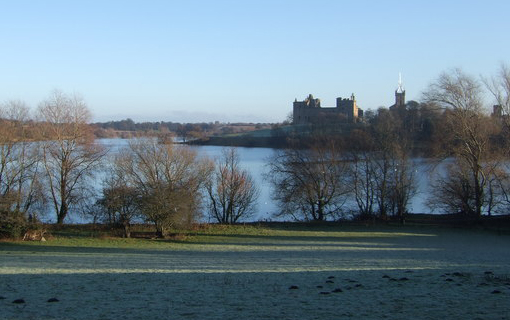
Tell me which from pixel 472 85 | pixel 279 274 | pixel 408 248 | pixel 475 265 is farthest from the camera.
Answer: pixel 472 85

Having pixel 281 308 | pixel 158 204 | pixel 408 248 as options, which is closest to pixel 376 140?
pixel 408 248

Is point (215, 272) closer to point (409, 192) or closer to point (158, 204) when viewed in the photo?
point (158, 204)

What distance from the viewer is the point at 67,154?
35094 mm

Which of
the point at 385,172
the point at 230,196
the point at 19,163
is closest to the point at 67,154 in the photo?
the point at 19,163

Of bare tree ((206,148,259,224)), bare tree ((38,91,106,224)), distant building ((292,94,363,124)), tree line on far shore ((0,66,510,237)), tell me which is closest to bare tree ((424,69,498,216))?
tree line on far shore ((0,66,510,237))

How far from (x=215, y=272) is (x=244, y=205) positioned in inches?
970

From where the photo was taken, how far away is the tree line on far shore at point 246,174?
30828 mm

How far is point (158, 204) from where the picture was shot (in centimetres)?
2758

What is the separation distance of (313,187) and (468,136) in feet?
40.0

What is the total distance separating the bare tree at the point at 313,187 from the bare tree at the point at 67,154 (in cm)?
1502

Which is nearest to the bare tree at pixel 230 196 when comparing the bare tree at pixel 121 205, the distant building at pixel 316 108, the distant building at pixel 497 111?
the bare tree at pixel 121 205

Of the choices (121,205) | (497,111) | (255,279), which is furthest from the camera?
(497,111)

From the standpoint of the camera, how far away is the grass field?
28.5ft

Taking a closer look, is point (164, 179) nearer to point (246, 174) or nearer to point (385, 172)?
point (246, 174)
